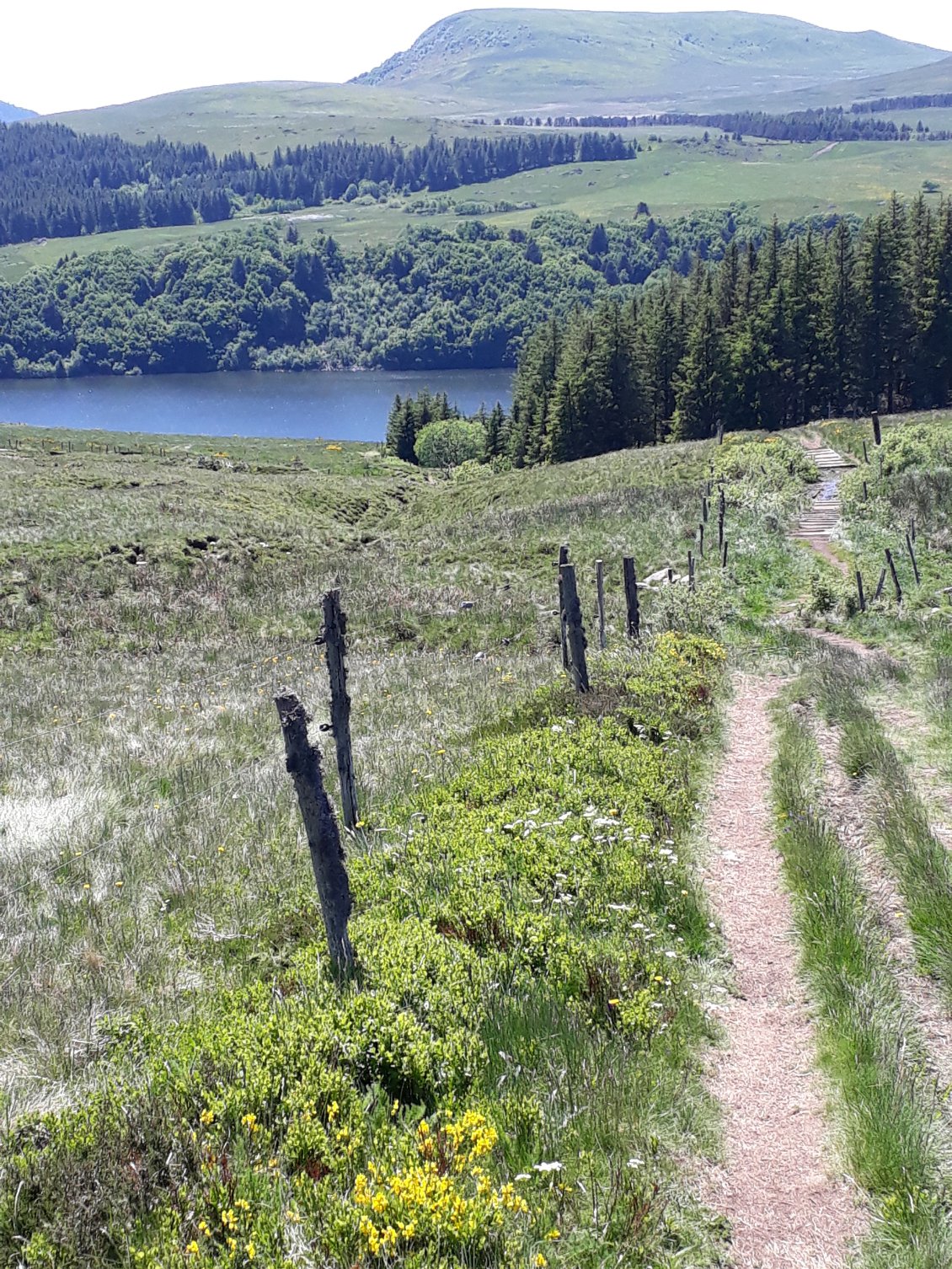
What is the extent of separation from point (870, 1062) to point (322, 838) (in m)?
3.62

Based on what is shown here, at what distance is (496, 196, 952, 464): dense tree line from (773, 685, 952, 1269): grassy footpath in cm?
6189

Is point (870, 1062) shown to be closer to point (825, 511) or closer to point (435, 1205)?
point (435, 1205)

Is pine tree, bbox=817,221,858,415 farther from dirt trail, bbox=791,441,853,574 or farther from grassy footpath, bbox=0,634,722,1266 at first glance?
grassy footpath, bbox=0,634,722,1266

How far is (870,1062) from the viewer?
5.24 meters

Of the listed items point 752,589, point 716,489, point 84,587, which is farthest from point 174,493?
point 752,589

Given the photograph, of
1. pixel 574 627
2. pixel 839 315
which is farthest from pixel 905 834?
pixel 839 315

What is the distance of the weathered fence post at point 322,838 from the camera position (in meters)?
5.89

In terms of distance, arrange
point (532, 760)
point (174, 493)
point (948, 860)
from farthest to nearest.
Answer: point (174, 493) → point (532, 760) → point (948, 860)

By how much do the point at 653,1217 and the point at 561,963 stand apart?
197cm

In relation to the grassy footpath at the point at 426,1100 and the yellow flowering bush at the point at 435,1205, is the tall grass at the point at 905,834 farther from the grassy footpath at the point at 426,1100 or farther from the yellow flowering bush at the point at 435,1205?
the yellow flowering bush at the point at 435,1205

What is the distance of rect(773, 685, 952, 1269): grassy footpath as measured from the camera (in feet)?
13.9

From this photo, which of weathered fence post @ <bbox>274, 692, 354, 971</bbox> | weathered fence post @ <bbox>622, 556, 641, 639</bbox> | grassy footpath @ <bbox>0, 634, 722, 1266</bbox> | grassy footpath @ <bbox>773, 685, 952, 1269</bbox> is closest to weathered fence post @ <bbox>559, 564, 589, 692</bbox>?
grassy footpath @ <bbox>773, 685, 952, 1269</bbox>

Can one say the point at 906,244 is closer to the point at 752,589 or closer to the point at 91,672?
the point at 752,589

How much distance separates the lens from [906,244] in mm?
66375
